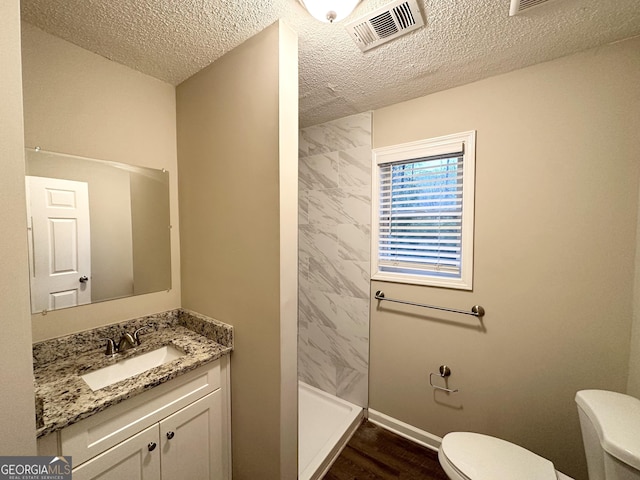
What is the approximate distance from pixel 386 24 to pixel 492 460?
6.53 ft

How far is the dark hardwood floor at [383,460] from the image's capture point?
149 centimetres

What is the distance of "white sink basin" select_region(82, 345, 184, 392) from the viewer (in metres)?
1.12

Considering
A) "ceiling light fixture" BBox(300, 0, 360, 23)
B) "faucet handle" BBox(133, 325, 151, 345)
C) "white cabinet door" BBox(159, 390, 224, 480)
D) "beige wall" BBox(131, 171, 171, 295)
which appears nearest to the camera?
"ceiling light fixture" BBox(300, 0, 360, 23)

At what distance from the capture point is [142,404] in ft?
3.32

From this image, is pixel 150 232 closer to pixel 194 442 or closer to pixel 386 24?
pixel 194 442

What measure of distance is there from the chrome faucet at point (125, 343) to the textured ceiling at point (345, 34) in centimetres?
147

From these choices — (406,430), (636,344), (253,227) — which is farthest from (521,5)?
(406,430)

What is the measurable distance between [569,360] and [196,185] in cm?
228

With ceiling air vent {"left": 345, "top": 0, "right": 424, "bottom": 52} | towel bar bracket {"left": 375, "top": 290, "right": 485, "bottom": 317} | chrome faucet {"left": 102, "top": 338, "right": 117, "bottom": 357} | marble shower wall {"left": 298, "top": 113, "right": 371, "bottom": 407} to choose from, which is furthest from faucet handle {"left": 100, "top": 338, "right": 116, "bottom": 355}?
ceiling air vent {"left": 345, "top": 0, "right": 424, "bottom": 52}

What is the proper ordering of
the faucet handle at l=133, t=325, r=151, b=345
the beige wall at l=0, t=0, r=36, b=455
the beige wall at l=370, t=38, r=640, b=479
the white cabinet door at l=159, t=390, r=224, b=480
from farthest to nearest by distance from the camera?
the faucet handle at l=133, t=325, r=151, b=345
the beige wall at l=370, t=38, r=640, b=479
the white cabinet door at l=159, t=390, r=224, b=480
the beige wall at l=0, t=0, r=36, b=455

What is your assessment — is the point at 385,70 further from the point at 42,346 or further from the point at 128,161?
the point at 42,346

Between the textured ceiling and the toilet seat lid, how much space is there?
6.28 feet

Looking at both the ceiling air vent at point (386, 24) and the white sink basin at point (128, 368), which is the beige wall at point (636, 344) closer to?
the ceiling air vent at point (386, 24)

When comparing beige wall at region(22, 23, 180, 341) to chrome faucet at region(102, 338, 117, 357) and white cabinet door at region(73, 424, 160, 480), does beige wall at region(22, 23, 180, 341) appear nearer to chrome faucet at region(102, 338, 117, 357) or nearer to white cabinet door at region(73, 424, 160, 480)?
chrome faucet at region(102, 338, 117, 357)
